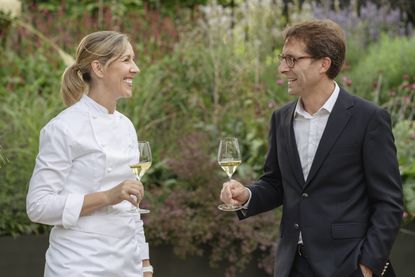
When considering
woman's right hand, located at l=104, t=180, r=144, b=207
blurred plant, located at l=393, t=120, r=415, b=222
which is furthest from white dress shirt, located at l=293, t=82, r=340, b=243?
blurred plant, located at l=393, t=120, r=415, b=222

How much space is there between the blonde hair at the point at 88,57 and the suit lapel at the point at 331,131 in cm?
90

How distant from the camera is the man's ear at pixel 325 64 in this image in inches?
143

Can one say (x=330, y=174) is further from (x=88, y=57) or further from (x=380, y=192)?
(x=88, y=57)

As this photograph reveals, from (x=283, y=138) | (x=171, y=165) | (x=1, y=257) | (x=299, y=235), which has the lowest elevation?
(x=1, y=257)

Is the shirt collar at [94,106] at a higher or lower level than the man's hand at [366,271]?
higher

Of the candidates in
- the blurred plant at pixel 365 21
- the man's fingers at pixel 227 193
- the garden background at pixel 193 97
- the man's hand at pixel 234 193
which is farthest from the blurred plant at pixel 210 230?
the blurred plant at pixel 365 21

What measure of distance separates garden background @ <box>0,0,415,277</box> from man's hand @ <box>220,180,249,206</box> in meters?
1.47

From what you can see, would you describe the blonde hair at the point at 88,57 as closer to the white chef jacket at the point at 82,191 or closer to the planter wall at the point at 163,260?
the white chef jacket at the point at 82,191

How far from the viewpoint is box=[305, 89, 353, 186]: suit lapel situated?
140 inches

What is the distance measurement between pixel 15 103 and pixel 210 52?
6.91ft

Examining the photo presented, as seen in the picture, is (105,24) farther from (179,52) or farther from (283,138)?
(283,138)

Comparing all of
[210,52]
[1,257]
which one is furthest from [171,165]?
[210,52]

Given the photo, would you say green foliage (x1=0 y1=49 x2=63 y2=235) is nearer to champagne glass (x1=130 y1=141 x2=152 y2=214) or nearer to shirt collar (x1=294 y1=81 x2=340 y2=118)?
champagne glass (x1=130 y1=141 x2=152 y2=214)

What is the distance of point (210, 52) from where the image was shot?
8.27m
